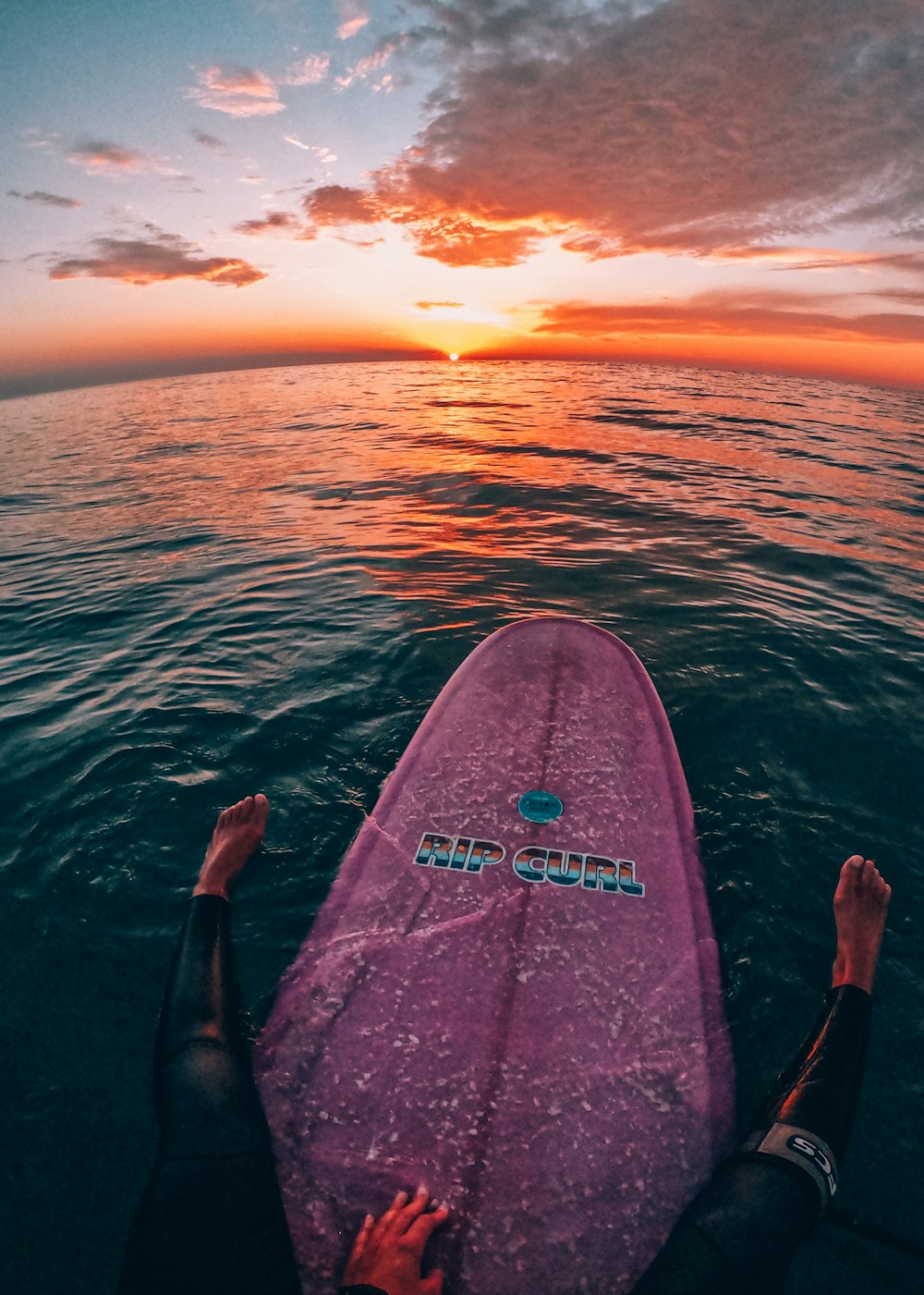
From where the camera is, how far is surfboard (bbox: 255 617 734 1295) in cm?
174

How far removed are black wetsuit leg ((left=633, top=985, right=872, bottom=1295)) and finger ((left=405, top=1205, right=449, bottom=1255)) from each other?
0.56 metres

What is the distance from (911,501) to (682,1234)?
500 inches

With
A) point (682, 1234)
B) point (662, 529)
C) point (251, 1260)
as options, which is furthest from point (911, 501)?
point (251, 1260)

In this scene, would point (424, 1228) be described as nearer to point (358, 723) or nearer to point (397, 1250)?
point (397, 1250)

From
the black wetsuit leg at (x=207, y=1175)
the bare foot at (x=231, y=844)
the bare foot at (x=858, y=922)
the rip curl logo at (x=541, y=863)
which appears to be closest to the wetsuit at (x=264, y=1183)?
the black wetsuit leg at (x=207, y=1175)

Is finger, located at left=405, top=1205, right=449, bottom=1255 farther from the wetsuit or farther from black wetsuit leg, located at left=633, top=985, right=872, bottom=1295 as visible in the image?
black wetsuit leg, located at left=633, top=985, right=872, bottom=1295

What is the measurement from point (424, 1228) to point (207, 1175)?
2.14 feet

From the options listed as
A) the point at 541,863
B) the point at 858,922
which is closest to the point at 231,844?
the point at 541,863

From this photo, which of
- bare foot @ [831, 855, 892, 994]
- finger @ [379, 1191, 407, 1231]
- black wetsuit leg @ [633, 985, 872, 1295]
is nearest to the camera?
black wetsuit leg @ [633, 985, 872, 1295]

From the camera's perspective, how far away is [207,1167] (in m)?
1.72

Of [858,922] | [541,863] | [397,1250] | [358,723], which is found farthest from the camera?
[358,723]

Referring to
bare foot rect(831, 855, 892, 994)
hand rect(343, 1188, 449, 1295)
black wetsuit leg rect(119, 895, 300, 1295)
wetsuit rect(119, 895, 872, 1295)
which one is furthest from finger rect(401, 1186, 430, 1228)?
bare foot rect(831, 855, 892, 994)

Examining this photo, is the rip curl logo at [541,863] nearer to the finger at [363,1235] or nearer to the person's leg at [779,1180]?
the person's leg at [779,1180]

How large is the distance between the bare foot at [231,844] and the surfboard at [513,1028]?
20.3 inches
